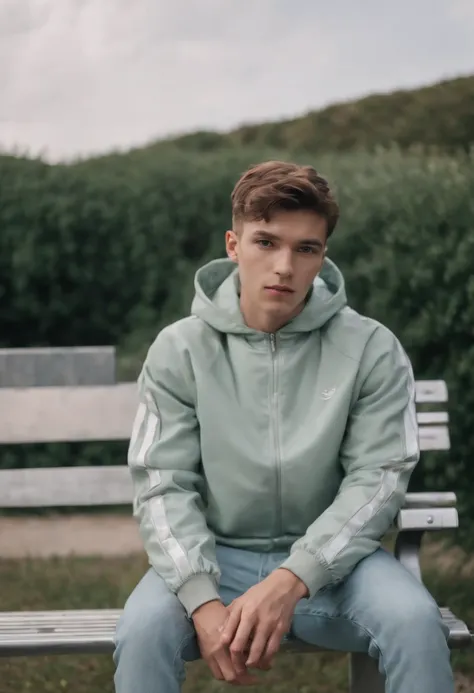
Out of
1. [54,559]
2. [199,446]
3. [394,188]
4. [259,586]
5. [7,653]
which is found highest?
[394,188]

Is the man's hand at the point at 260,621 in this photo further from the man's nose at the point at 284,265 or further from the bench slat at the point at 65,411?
the bench slat at the point at 65,411

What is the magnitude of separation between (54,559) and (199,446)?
228 cm

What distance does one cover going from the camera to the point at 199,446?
8.53 ft

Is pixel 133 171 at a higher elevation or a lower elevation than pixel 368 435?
higher

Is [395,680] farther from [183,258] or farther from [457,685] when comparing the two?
[183,258]

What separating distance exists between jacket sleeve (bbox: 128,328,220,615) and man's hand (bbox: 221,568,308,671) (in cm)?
9

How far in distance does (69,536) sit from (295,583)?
3.00m

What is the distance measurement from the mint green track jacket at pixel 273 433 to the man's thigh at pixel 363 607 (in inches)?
1.9

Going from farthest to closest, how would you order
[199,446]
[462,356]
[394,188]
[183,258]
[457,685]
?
1. [183,258]
2. [394,188]
3. [462,356]
4. [457,685]
5. [199,446]

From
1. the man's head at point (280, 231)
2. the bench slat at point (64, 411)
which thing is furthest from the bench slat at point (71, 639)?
the man's head at point (280, 231)

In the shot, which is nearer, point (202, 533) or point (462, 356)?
point (202, 533)

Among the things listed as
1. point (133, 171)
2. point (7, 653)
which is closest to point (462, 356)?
point (7, 653)

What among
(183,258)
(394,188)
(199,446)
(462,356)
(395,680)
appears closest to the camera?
(395,680)

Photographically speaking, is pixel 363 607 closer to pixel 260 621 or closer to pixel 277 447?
pixel 260 621
